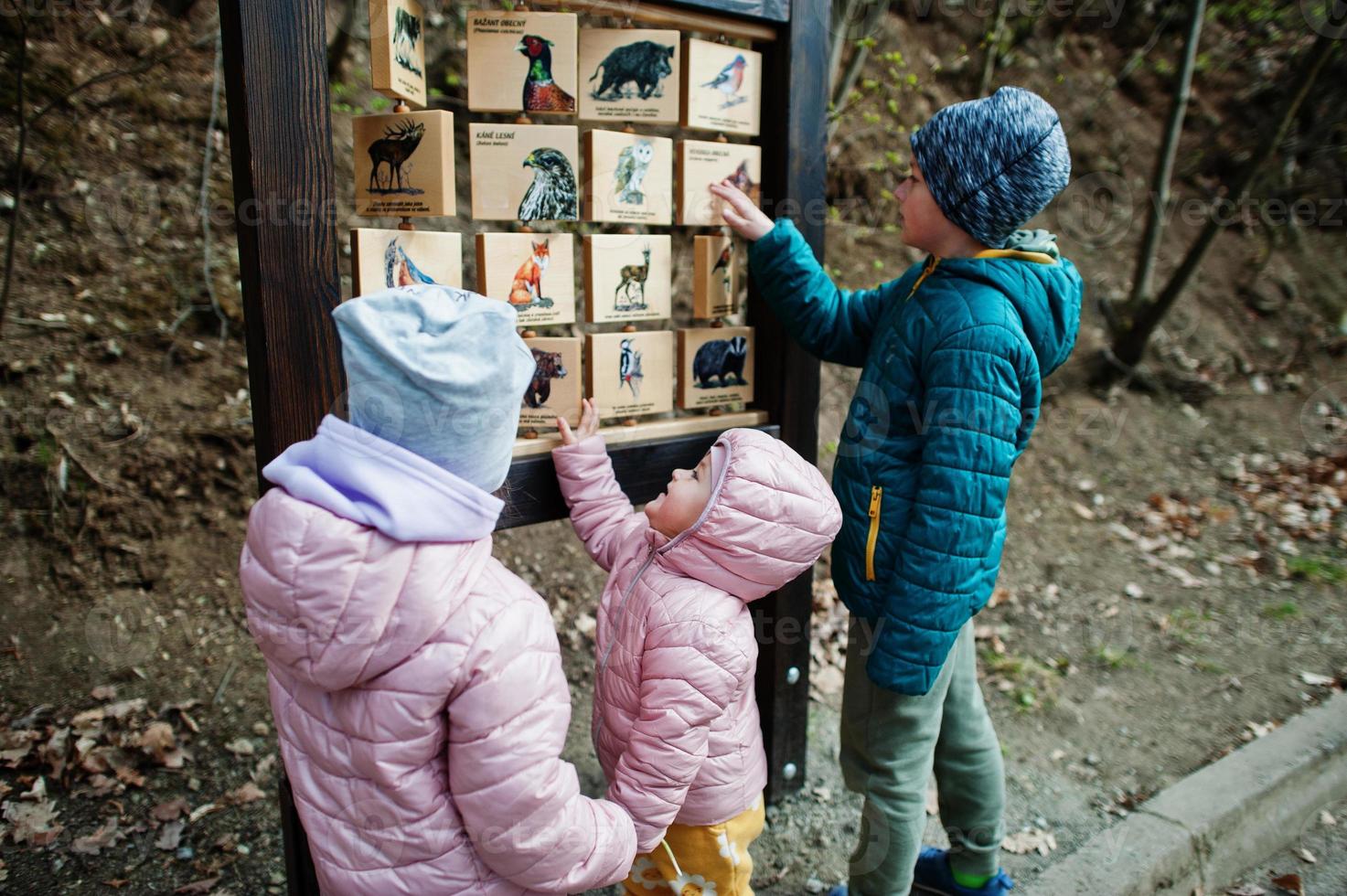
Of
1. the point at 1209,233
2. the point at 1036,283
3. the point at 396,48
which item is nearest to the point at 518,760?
the point at 396,48

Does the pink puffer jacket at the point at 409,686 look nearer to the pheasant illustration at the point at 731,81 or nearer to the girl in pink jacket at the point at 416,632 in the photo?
the girl in pink jacket at the point at 416,632

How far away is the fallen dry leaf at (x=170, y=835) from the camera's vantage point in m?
2.69

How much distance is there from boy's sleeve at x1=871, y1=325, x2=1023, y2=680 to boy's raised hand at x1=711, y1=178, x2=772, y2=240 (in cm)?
67

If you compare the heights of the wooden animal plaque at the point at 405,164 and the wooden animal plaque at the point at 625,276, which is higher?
the wooden animal plaque at the point at 405,164

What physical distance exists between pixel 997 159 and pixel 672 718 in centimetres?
141

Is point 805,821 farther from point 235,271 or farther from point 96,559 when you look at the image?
point 235,271

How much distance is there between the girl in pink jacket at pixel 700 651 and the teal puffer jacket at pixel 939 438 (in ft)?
A: 0.92

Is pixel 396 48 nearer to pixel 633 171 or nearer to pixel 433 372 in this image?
pixel 633 171

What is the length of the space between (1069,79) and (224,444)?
7.50 m

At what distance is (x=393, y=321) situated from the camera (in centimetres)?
137

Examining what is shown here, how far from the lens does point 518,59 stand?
2211mm

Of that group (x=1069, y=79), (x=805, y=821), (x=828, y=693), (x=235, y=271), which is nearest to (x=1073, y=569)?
(x=828, y=693)

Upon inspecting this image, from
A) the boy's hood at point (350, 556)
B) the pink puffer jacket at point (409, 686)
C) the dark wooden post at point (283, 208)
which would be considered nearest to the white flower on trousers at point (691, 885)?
the pink puffer jacket at point (409, 686)

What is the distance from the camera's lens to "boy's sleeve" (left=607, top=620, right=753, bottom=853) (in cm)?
179
